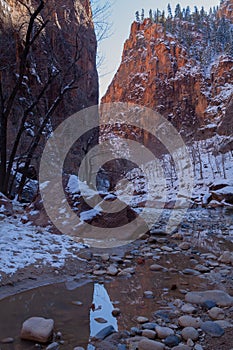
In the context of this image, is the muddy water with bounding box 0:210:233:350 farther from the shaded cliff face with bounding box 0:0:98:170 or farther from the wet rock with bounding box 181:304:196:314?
the shaded cliff face with bounding box 0:0:98:170

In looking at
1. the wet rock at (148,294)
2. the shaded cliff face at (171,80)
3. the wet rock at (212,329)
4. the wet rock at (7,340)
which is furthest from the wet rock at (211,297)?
the shaded cliff face at (171,80)

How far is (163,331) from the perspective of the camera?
2645 mm

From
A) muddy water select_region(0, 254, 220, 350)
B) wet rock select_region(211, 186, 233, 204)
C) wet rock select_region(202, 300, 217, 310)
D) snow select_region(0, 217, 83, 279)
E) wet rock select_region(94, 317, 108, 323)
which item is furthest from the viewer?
wet rock select_region(211, 186, 233, 204)

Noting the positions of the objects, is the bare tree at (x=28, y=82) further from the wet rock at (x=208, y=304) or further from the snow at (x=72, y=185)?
the wet rock at (x=208, y=304)

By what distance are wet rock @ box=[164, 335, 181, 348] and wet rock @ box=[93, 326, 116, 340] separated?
0.51 metres

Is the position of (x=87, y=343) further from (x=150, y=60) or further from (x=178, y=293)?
(x=150, y=60)

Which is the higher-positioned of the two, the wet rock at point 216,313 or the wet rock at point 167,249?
the wet rock at point 216,313

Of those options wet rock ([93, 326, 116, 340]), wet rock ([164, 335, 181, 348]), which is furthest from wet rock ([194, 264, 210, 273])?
wet rock ([93, 326, 116, 340])

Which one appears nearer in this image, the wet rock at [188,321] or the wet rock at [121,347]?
the wet rock at [121,347]

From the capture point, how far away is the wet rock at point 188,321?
2775mm

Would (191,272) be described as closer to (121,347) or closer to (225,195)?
(121,347)

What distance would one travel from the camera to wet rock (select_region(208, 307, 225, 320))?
297 cm

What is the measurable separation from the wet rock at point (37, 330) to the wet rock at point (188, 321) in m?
1.29

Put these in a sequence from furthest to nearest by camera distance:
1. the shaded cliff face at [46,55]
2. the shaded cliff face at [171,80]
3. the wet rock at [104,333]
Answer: the shaded cliff face at [171,80]
the shaded cliff face at [46,55]
the wet rock at [104,333]
